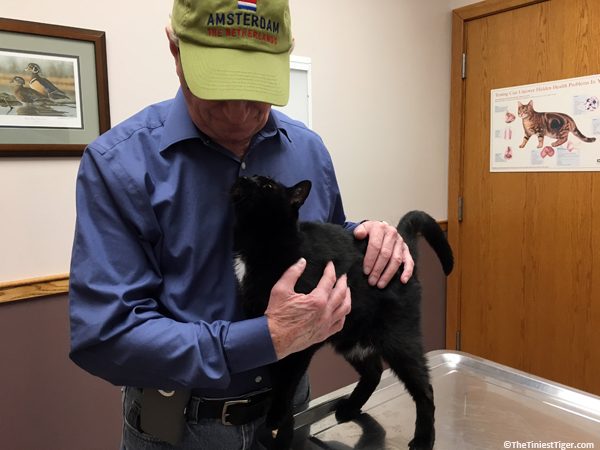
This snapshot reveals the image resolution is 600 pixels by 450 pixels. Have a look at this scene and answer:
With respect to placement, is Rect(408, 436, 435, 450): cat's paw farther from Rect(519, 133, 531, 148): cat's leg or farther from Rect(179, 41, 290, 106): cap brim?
Rect(519, 133, 531, 148): cat's leg

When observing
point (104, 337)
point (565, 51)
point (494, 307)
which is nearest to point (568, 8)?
point (565, 51)

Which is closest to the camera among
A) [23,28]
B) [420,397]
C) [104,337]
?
[104,337]

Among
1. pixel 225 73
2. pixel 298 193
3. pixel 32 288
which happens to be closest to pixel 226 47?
pixel 225 73

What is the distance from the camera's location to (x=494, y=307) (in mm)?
2756

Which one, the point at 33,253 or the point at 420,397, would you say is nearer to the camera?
the point at 420,397

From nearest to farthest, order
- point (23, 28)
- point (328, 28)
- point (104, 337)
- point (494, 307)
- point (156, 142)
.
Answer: point (104, 337)
point (156, 142)
point (23, 28)
point (328, 28)
point (494, 307)

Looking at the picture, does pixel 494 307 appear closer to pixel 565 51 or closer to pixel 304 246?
pixel 565 51

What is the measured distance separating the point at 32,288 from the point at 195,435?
3.13ft

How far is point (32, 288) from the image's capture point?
5.11ft

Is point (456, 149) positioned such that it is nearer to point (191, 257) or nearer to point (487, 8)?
point (487, 8)

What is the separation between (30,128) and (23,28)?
1.00 ft

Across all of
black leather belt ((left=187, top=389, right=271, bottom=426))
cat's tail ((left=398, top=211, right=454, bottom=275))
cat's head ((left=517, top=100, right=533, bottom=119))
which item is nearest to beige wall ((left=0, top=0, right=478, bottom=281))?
cat's head ((left=517, top=100, right=533, bottom=119))

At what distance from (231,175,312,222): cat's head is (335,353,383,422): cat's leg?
0.47 m

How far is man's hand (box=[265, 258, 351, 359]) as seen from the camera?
80cm
